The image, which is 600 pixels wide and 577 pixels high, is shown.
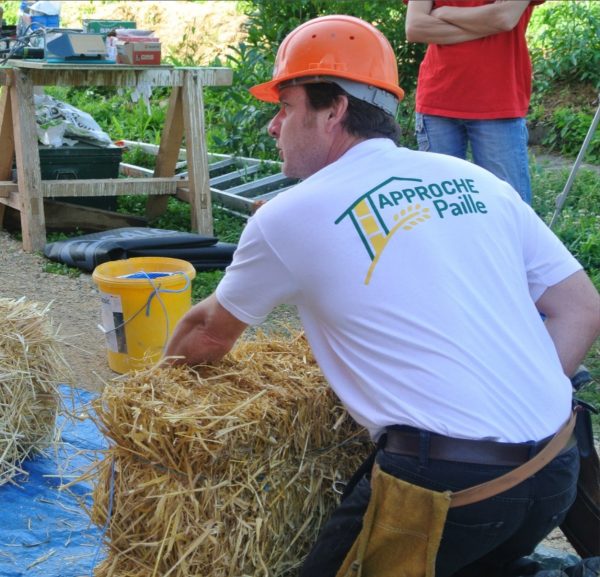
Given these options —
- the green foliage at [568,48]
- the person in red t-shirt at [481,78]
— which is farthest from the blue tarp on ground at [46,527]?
the green foliage at [568,48]

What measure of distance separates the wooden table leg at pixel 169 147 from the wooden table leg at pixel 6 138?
1004 mm

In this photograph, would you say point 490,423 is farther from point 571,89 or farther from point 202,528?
point 571,89

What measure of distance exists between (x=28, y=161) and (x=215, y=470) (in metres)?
4.07

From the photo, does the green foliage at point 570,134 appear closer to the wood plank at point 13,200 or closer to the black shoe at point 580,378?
the wood plank at point 13,200

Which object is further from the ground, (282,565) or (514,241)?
(514,241)

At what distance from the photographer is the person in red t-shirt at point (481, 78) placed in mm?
4543

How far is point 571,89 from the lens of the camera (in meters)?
9.58

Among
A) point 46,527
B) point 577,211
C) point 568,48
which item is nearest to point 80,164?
point 577,211

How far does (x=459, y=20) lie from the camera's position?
177 inches

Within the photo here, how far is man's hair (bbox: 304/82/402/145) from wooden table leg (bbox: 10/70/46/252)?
12.7 feet

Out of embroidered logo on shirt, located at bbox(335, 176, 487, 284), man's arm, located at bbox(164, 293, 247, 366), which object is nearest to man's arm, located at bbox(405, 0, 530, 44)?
embroidered logo on shirt, located at bbox(335, 176, 487, 284)

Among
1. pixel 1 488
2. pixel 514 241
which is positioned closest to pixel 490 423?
pixel 514 241

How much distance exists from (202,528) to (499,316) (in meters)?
0.85

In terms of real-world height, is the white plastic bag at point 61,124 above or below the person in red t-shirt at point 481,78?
below
